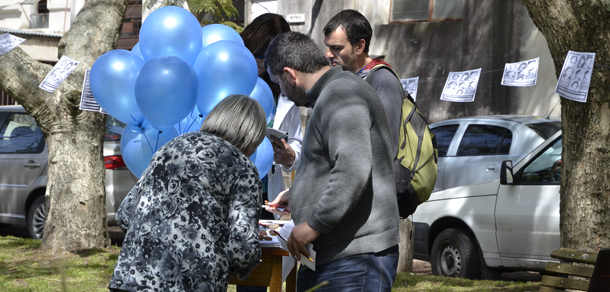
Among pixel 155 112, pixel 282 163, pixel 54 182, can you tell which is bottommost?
pixel 54 182

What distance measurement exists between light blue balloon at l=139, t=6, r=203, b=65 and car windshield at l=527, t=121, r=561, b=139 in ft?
16.1

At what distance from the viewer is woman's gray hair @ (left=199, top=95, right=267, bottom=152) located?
2639 mm

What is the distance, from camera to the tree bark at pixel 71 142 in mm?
7109

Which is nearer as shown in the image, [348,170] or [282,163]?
[348,170]

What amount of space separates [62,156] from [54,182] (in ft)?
1.01

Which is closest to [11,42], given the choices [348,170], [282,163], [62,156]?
[62,156]

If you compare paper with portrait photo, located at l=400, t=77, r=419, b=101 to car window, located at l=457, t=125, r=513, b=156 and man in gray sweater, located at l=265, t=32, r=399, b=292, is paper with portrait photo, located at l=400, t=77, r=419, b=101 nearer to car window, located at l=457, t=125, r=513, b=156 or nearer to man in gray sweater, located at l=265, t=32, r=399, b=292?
car window, located at l=457, t=125, r=513, b=156

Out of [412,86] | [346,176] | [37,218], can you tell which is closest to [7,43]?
[37,218]

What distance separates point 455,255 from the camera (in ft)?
23.3

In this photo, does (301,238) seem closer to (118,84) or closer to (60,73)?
(118,84)

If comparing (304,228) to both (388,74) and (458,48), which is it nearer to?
(388,74)

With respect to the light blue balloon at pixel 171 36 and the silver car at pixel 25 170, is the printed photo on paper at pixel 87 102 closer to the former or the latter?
the light blue balloon at pixel 171 36

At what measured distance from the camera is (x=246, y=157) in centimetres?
265

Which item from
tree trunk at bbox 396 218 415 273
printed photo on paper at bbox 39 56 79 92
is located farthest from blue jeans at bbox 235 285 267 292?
tree trunk at bbox 396 218 415 273
